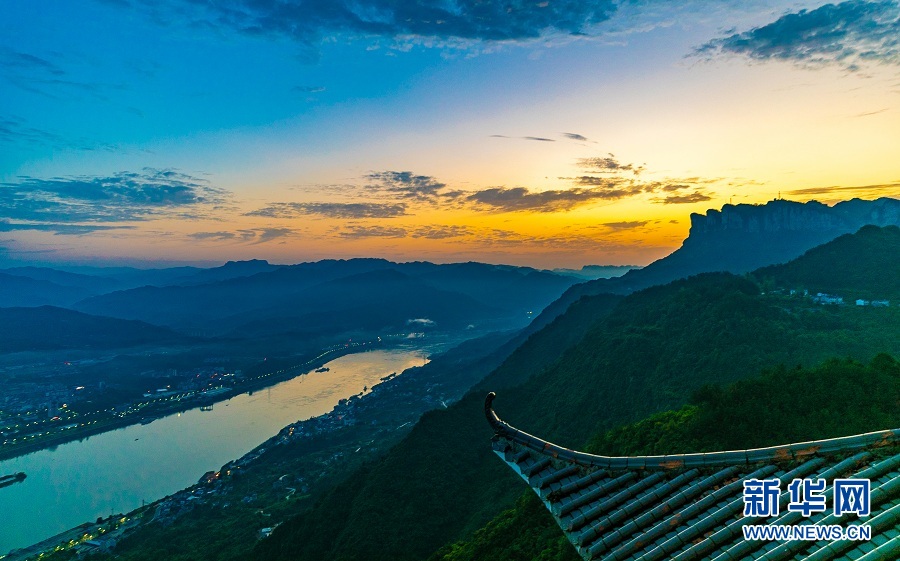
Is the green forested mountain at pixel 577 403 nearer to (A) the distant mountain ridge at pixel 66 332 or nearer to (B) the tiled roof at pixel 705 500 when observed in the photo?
(B) the tiled roof at pixel 705 500

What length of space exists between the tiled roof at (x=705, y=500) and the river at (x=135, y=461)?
62.4 m

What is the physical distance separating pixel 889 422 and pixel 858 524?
1654 cm

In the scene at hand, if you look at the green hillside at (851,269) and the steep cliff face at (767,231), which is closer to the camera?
the green hillside at (851,269)

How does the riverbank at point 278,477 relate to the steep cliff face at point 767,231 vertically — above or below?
below

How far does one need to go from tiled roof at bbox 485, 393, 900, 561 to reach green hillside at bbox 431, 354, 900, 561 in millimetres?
11434

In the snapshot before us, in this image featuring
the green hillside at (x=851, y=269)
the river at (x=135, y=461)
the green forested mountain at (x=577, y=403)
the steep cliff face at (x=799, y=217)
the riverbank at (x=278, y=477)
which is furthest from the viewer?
the steep cliff face at (x=799, y=217)

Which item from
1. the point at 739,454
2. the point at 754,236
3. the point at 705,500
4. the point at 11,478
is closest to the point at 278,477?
the point at 11,478

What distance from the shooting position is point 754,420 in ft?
63.5

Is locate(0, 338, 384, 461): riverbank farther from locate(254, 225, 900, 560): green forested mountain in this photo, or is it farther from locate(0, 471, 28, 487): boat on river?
locate(254, 225, 900, 560): green forested mountain

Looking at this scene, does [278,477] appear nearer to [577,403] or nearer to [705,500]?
[577,403]

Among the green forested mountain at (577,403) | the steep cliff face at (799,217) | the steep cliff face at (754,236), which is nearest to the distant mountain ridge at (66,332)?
the steep cliff face at (754,236)

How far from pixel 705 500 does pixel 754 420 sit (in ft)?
56.9

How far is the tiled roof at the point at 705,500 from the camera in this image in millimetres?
4719

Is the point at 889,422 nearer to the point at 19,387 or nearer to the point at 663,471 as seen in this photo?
the point at 663,471
